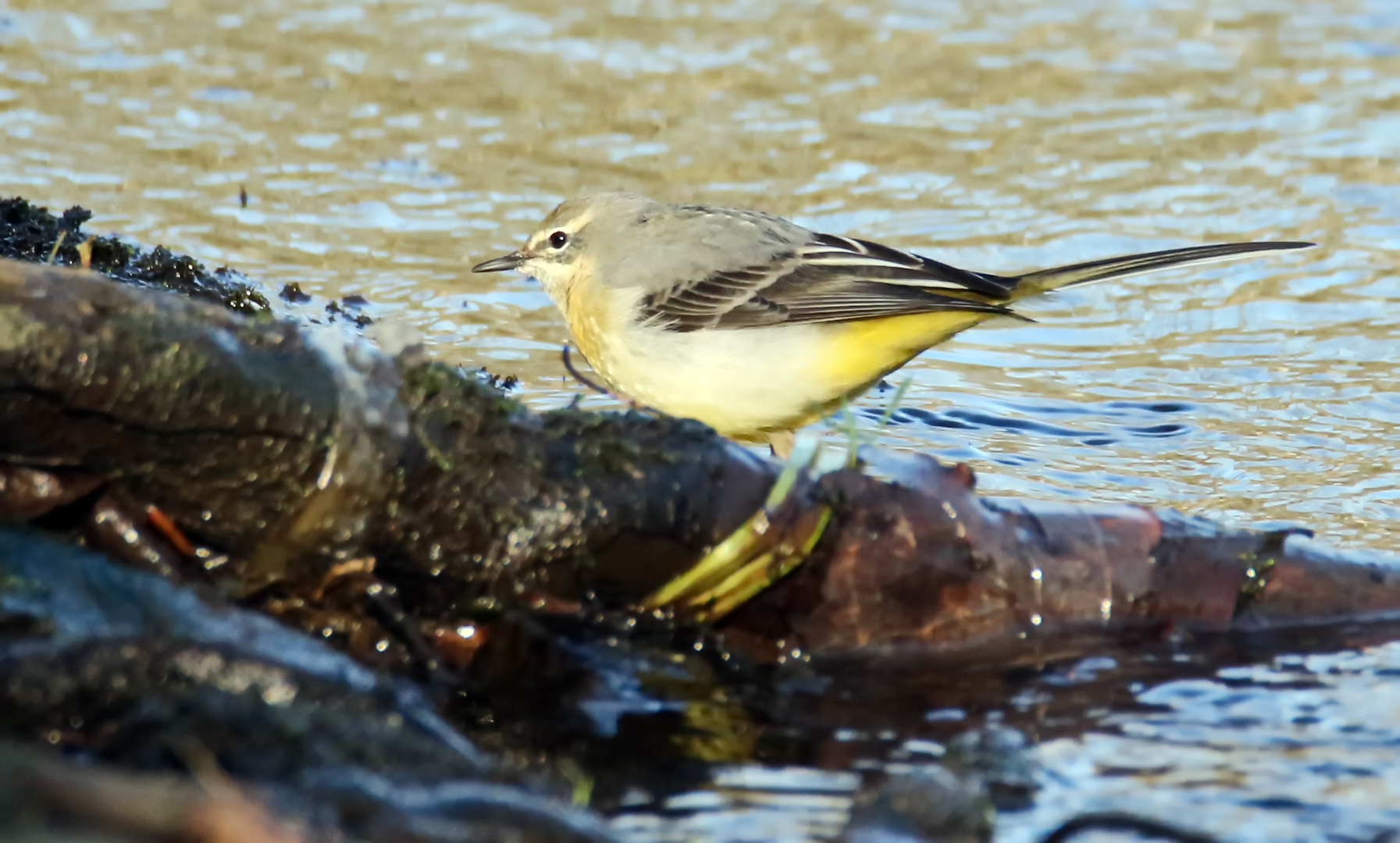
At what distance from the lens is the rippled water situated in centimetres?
827

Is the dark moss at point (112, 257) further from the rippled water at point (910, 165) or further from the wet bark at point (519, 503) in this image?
the wet bark at point (519, 503)

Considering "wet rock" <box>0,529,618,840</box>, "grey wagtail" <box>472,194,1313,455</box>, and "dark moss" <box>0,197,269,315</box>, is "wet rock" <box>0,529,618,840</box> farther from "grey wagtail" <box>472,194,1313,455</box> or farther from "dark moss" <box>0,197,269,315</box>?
"dark moss" <box>0,197,269,315</box>

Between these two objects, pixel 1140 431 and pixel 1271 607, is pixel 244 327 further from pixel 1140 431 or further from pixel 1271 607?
pixel 1140 431

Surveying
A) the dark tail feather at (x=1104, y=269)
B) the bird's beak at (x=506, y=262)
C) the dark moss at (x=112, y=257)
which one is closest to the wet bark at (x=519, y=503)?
the dark tail feather at (x=1104, y=269)


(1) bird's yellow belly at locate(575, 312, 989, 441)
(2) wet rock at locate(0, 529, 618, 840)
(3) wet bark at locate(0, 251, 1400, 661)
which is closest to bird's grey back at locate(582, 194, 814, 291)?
(1) bird's yellow belly at locate(575, 312, 989, 441)

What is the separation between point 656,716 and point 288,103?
8728 millimetres

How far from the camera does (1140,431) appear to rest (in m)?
8.04

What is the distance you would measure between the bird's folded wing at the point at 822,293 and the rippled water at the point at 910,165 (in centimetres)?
69

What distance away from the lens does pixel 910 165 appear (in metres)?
11.6

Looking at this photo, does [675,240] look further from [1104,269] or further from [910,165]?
[910,165]

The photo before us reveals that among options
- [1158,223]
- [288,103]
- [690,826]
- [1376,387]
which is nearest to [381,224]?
[288,103]

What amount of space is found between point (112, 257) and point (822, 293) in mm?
3316

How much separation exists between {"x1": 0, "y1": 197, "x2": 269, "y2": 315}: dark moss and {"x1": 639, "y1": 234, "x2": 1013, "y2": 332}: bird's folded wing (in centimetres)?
199

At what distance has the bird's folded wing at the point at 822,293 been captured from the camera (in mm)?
7574
